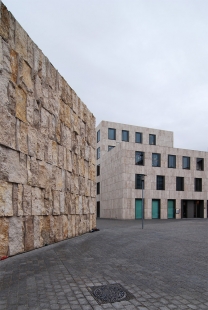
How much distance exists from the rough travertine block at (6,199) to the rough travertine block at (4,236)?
0.65ft

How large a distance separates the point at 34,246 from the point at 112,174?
2933 centimetres

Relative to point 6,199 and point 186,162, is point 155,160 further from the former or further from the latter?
point 6,199

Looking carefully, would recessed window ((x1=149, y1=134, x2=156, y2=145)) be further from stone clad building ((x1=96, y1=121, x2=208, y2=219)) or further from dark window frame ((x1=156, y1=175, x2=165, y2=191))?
dark window frame ((x1=156, y1=175, x2=165, y2=191))

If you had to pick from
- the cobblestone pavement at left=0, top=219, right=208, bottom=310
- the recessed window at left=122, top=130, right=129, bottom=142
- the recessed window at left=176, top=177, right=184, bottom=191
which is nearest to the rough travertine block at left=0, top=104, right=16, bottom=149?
the cobblestone pavement at left=0, top=219, right=208, bottom=310

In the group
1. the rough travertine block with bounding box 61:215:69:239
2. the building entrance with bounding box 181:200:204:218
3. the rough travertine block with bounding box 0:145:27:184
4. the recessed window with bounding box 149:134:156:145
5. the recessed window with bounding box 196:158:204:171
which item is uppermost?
the recessed window with bounding box 149:134:156:145

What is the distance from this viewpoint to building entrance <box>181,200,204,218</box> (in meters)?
38.2

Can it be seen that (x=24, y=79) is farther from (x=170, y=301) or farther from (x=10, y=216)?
(x=170, y=301)

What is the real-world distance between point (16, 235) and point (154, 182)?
29365 millimetres

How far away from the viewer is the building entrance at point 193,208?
38.2 m

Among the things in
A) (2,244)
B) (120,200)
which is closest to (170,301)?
(2,244)

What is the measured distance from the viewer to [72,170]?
43.7ft

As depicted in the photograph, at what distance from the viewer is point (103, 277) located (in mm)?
5852

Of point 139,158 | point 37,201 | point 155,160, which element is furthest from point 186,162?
point 37,201

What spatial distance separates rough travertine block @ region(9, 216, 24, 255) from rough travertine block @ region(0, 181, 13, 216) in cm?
30
